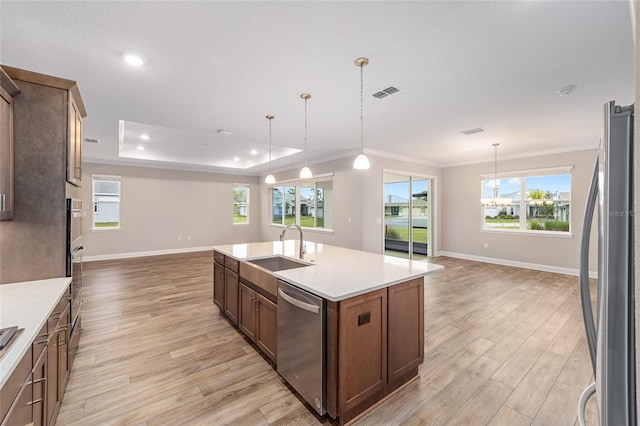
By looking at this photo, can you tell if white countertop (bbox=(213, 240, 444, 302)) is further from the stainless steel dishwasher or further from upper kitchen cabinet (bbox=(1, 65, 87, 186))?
upper kitchen cabinet (bbox=(1, 65, 87, 186))

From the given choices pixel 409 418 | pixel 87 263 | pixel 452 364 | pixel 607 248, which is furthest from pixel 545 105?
pixel 87 263

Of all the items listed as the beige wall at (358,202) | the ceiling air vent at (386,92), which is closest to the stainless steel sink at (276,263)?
the ceiling air vent at (386,92)

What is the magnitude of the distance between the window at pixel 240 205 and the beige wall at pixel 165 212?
191 mm

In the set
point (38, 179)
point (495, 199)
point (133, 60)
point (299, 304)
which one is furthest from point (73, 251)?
point (495, 199)

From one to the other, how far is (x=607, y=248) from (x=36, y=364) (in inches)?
92.2

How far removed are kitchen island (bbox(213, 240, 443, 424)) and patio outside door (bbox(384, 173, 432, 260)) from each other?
420cm

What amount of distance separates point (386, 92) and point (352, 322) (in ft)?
8.33

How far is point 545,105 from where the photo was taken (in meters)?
3.39

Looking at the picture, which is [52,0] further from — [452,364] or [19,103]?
[452,364]

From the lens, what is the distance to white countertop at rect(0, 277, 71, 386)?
105 cm

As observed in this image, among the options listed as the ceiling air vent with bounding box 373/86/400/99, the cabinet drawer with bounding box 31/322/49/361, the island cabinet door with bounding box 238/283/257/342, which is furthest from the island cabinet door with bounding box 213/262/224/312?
the ceiling air vent with bounding box 373/86/400/99

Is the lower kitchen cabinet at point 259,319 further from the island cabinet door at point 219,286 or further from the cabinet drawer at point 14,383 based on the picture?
the cabinet drawer at point 14,383

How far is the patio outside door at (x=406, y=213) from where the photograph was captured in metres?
6.76

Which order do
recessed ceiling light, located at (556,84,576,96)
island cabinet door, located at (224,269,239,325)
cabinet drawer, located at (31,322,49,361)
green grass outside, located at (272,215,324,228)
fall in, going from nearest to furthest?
cabinet drawer, located at (31,322,49,361) → recessed ceiling light, located at (556,84,576,96) → island cabinet door, located at (224,269,239,325) → green grass outside, located at (272,215,324,228)
